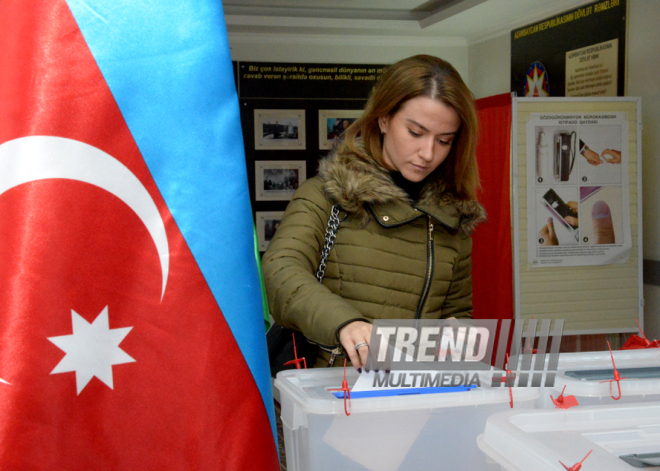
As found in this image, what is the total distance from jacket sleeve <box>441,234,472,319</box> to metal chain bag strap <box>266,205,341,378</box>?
326 millimetres

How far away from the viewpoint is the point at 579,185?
3129mm

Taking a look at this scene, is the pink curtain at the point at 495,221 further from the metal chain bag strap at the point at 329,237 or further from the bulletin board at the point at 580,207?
the metal chain bag strap at the point at 329,237

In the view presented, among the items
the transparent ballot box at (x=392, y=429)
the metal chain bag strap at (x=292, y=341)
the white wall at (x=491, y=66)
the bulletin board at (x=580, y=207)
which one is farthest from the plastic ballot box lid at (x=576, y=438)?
the white wall at (x=491, y=66)

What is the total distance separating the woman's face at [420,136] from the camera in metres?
1.34

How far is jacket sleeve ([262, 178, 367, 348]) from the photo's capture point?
101 centimetres

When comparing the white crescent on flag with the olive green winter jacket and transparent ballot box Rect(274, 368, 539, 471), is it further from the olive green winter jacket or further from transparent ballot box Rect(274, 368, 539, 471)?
the olive green winter jacket

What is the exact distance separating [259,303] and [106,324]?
184 mm

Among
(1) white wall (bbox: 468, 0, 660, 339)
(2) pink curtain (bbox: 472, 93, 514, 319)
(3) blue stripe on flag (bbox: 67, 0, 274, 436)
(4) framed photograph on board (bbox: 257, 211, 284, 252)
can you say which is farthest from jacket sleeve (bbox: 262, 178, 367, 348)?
(4) framed photograph on board (bbox: 257, 211, 284, 252)

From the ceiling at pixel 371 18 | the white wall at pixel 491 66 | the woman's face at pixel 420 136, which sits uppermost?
the ceiling at pixel 371 18

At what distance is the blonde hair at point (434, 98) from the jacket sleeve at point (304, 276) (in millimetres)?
182

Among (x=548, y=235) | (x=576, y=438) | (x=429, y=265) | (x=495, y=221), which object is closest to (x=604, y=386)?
(x=576, y=438)

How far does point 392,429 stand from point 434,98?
30.8 inches

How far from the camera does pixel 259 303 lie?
76cm

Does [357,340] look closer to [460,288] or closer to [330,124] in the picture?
[460,288]
